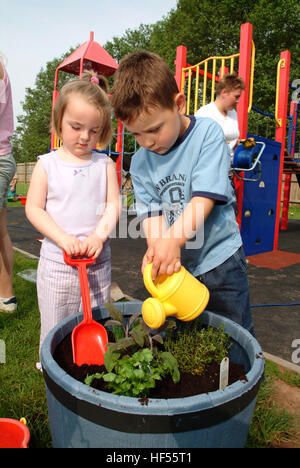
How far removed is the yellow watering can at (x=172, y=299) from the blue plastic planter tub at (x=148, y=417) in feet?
0.73

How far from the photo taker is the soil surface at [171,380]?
936mm

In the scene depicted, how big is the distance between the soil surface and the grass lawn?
1.16 feet

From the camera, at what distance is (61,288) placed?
1456 mm

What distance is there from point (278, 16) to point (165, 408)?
1989 cm

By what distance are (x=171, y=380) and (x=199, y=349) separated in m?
0.13

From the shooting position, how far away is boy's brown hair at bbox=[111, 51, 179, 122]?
1.04 m

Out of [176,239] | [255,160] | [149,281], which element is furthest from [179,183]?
[255,160]

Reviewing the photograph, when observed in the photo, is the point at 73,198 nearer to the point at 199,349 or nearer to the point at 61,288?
the point at 61,288

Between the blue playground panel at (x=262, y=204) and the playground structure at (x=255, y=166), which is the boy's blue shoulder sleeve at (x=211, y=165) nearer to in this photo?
the playground structure at (x=255, y=166)

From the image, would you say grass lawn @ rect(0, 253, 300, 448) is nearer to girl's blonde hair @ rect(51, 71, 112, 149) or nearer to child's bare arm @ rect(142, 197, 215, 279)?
child's bare arm @ rect(142, 197, 215, 279)

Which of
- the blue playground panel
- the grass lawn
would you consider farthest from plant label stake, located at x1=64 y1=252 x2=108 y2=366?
the blue playground panel

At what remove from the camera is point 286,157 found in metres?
5.88
